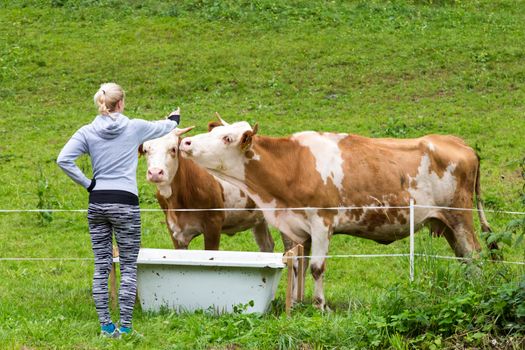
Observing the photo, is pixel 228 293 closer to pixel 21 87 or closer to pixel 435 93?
pixel 435 93

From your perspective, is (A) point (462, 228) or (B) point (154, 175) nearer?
(B) point (154, 175)

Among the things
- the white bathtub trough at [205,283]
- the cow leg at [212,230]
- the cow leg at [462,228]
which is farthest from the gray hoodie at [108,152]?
the cow leg at [462,228]

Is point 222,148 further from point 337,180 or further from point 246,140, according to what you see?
point 337,180

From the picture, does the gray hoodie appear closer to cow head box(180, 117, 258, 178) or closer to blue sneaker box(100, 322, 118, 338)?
blue sneaker box(100, 322, 118, 338)

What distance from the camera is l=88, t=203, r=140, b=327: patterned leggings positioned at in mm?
9117

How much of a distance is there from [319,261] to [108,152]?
279 cm

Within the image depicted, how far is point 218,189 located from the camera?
488 inches

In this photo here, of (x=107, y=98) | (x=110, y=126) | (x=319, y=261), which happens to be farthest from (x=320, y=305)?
(x=107, y=98)

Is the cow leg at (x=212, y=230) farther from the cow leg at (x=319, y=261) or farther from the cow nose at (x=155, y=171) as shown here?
the cow leg at (x=319, y=261)

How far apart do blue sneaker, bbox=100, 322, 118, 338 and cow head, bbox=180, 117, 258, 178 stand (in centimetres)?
242

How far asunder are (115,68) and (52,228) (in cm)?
1104

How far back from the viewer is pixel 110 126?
30.1 feet

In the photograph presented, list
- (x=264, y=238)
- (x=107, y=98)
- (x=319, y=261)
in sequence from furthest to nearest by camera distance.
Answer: (x=264, y=238) < (x=319, y=261) < (x=107, y=98)

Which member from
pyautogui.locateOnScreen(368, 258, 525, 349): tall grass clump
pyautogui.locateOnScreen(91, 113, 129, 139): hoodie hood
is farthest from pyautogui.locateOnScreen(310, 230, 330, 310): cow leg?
pyautogui.locateOnScreen(91, 113, 129, 139): hoodie hood
